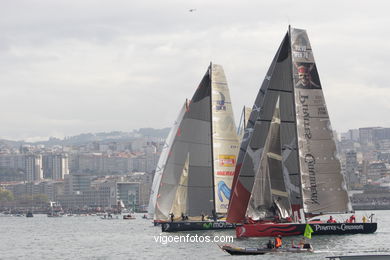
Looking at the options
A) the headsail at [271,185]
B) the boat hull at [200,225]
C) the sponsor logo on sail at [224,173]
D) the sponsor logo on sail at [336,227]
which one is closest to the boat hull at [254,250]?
the headsail at [271,185]

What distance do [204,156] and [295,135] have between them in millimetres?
8409

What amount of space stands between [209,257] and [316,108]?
10244mm

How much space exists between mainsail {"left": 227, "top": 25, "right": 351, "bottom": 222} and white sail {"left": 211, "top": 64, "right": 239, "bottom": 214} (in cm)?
648

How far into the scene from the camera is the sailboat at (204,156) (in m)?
54.7

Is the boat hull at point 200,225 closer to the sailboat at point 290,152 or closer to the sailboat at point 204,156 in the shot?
the sailboat at point 204,156

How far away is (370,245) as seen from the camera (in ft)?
147

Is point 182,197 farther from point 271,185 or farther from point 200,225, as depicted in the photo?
point 271,185

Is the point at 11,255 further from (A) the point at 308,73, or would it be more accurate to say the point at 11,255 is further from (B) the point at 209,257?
(A) the point at 308,73

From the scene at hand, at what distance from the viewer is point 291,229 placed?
46625 mm

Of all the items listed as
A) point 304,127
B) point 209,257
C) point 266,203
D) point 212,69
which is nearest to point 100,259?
point 209,257

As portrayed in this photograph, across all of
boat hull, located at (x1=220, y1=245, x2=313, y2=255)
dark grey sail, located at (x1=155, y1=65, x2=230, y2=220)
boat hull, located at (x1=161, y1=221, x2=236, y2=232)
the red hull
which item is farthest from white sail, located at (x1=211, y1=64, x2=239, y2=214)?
boat hull, located at (x1=220, y1=245, x2=313, y2=255)

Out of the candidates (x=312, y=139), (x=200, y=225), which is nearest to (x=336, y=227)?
(x=312, y=139)

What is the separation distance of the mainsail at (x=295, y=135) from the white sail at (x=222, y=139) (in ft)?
21.3

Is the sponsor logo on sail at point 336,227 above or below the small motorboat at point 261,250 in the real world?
above
